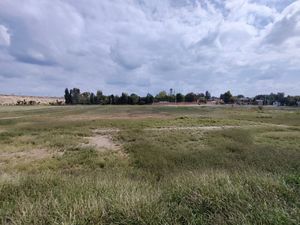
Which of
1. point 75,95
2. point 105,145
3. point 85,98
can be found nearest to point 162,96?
point 85,98

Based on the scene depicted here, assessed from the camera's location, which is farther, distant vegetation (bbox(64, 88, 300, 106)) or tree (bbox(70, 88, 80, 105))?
tree (bbox(70, 88, 80, 105))

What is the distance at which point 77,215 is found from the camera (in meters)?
4.12

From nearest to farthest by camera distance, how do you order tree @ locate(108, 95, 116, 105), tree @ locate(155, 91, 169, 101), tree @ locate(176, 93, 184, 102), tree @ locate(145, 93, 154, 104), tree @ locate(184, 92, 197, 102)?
tree @ locate(145, 93, 154, 104) → tree @ locate(108, 95, 116, 105) → tree @ locate(176, 93, 184, 102) → tree @ locate(155, 91, 169, 101) → tree @ locate(184, 92, 197, 102)

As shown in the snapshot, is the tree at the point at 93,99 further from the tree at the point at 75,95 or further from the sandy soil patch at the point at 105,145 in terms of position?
the sandy soil patch at the point at 105,145

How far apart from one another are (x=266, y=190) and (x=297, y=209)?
92cm

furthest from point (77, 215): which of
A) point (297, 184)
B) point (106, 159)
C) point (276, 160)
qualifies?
point (106, 159)

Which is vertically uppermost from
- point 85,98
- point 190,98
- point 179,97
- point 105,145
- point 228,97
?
point 228,97

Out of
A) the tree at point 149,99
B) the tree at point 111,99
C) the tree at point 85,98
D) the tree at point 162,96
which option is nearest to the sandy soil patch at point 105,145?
the tree at point 149,99

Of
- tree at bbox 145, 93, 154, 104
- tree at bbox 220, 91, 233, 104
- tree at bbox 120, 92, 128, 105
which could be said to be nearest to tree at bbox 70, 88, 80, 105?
tree at bbox 120, 92, 128, 105

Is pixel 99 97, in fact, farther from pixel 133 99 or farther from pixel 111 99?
pixel 133 99

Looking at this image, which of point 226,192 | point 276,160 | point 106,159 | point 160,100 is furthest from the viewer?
point 160,100

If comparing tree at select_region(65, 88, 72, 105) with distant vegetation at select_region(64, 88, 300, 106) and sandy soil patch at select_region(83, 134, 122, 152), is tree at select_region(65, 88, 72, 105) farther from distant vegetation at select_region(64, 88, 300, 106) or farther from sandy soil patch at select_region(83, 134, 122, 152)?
sandy soil patch at select_region(83, 134, 122, 152)

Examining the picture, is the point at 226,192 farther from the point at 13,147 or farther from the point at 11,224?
the point at 13,147

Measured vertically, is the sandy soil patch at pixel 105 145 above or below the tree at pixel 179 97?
below
